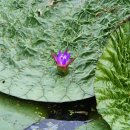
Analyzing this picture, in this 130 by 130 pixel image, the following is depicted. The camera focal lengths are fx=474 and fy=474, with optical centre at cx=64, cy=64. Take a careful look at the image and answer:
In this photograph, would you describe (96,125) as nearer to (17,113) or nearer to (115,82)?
(115,82)

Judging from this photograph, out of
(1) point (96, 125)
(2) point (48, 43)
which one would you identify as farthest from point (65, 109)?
(2) point (48, 43)

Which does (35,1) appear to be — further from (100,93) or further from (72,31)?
(100,93)

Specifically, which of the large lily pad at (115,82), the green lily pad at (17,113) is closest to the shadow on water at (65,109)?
the green lily pad at (17,113)

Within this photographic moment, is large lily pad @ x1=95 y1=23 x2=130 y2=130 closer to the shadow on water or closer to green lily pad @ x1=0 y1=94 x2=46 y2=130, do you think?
the shadow on water

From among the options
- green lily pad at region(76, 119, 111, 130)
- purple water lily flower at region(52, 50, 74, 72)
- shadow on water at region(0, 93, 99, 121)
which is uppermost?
purple water lily flower at region(52, 50, 74, 72)

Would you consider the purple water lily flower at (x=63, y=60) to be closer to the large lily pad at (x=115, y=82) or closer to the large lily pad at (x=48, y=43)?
the large lily pad at (x=48, y=43)

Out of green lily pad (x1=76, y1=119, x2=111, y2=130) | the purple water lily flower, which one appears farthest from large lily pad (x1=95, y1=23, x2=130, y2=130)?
the purple water lily flower

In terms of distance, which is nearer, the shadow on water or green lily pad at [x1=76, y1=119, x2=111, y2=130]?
green lily pad at [x1=76, y1=119, x2=111, y2=130]
